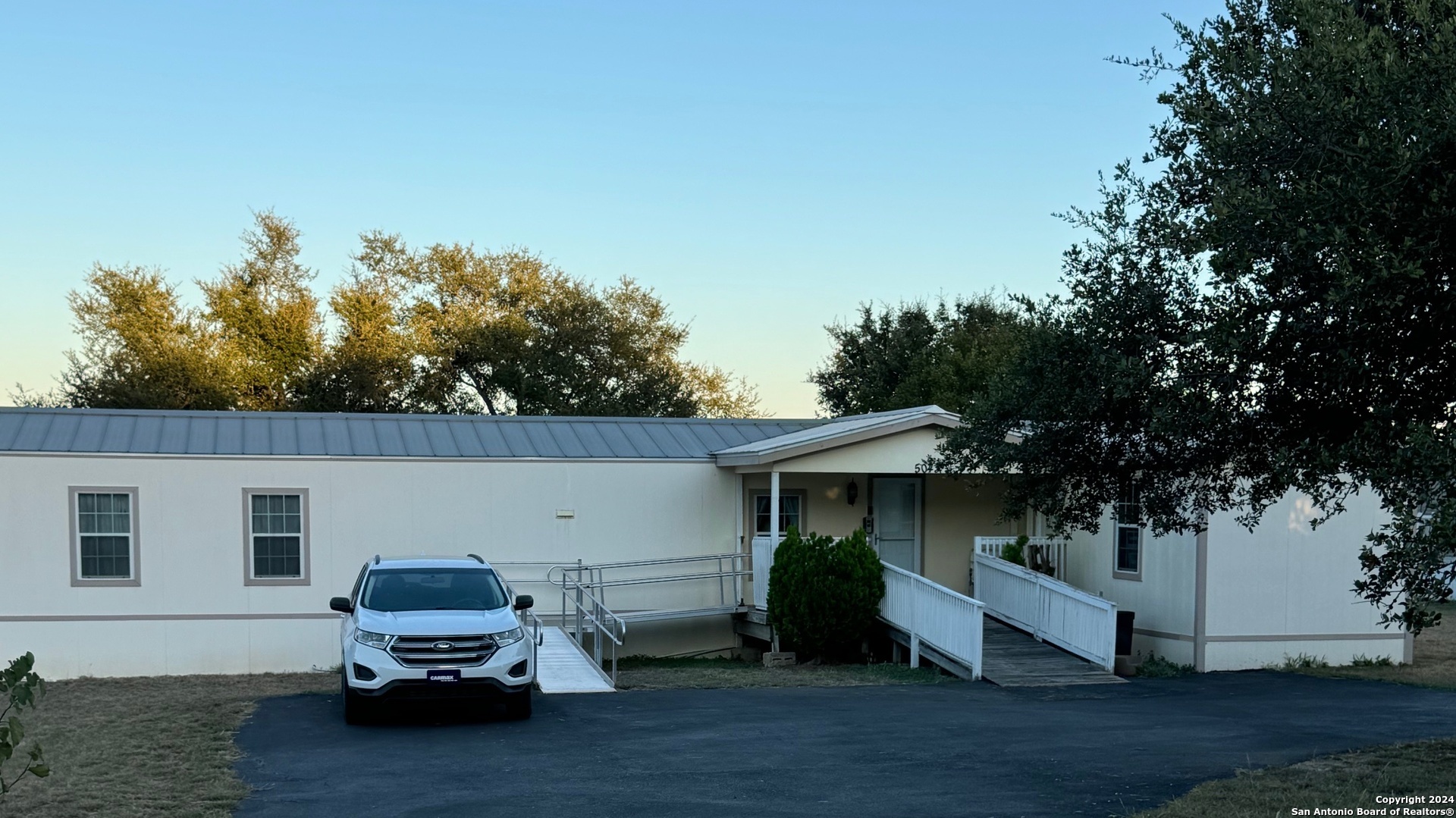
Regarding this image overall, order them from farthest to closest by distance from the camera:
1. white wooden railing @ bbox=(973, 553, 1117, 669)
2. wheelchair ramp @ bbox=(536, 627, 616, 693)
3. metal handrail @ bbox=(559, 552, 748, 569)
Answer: metal handrail @ bbox=(559, 552, 748, 569)
white wooden railing @ bbox=(973, 553, 1117, 669)
wheelchair ramp @ bbox=(536, 627, 616, 693)

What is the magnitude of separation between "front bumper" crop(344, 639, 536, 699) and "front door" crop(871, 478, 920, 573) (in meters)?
9.22

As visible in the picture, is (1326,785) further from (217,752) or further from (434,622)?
(217,752)

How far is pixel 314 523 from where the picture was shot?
17859 millimetres

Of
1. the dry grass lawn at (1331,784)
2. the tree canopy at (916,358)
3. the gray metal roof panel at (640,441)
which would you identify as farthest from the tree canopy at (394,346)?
the dry grass lawn at (1331,784)

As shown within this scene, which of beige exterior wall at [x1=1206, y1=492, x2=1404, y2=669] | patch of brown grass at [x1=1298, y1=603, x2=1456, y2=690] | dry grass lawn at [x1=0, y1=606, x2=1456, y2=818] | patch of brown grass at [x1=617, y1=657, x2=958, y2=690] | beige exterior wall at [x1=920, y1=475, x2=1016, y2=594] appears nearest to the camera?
dry grass lawn at [x1=0, y1=606, x2=1456, y2=818]

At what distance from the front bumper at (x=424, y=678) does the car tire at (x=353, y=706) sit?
0.32 feet

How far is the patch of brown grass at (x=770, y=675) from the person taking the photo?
15609 millimetres

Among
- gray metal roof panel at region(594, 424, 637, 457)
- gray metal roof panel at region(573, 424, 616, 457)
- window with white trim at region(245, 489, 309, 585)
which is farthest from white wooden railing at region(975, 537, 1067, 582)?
window with white trim at region(245, 489, 309, 585)

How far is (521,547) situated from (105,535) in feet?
17.9

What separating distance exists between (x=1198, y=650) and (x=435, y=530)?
10431 millimetres

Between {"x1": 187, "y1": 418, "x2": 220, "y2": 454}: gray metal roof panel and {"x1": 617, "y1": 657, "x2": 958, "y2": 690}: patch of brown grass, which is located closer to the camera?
{"x1": 617, "y1": 657, "x2": 958, "y2": 690}: patch of brown grass

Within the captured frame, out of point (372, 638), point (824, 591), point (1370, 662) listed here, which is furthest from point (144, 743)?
point (1370, 662)

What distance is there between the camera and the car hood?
12.2m

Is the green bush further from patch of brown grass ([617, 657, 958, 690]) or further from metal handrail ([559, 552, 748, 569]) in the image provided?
metal handrail ([559, 552, 748, 569])
